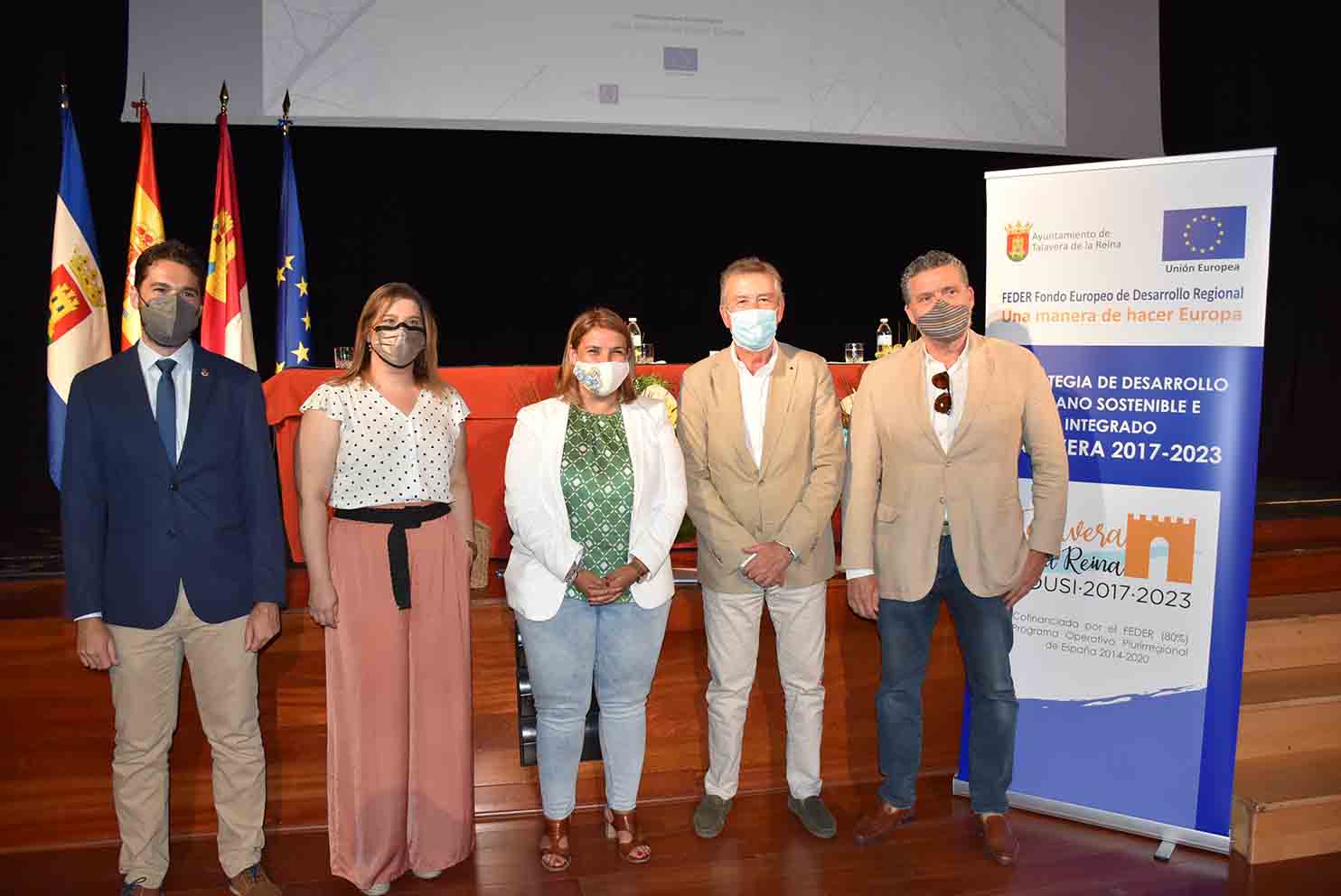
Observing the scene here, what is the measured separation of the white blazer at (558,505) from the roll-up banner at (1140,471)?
1.18 meters

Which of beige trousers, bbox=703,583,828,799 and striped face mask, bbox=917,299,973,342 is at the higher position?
striped face mask, bbox=917,299,973,342

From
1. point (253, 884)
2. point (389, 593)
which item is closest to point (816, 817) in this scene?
point (389, 593)

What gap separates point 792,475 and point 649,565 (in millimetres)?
499

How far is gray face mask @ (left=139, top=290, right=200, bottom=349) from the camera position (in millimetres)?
2197

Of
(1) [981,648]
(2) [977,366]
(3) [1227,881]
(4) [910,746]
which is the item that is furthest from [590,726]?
(3) [1227,881]

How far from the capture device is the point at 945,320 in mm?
2555

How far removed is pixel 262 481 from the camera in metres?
2.33

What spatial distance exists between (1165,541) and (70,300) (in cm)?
443

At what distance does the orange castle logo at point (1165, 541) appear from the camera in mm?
2725

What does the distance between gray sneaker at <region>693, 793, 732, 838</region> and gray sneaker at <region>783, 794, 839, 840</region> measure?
214 millimetres

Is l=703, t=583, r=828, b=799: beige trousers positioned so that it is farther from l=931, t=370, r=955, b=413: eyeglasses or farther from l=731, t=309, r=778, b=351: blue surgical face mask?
l=731, t=309, r=778, b=351: blue surgical face mask

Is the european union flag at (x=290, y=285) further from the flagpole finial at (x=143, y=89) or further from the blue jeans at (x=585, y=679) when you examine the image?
the blue jeans at (x=585, y=679)

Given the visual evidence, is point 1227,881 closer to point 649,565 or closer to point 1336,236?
point 649,565

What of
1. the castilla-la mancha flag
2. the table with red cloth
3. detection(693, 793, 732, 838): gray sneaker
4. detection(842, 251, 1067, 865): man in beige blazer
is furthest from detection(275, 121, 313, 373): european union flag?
detection(842, 251, 1067, 865): man in beige blazer
